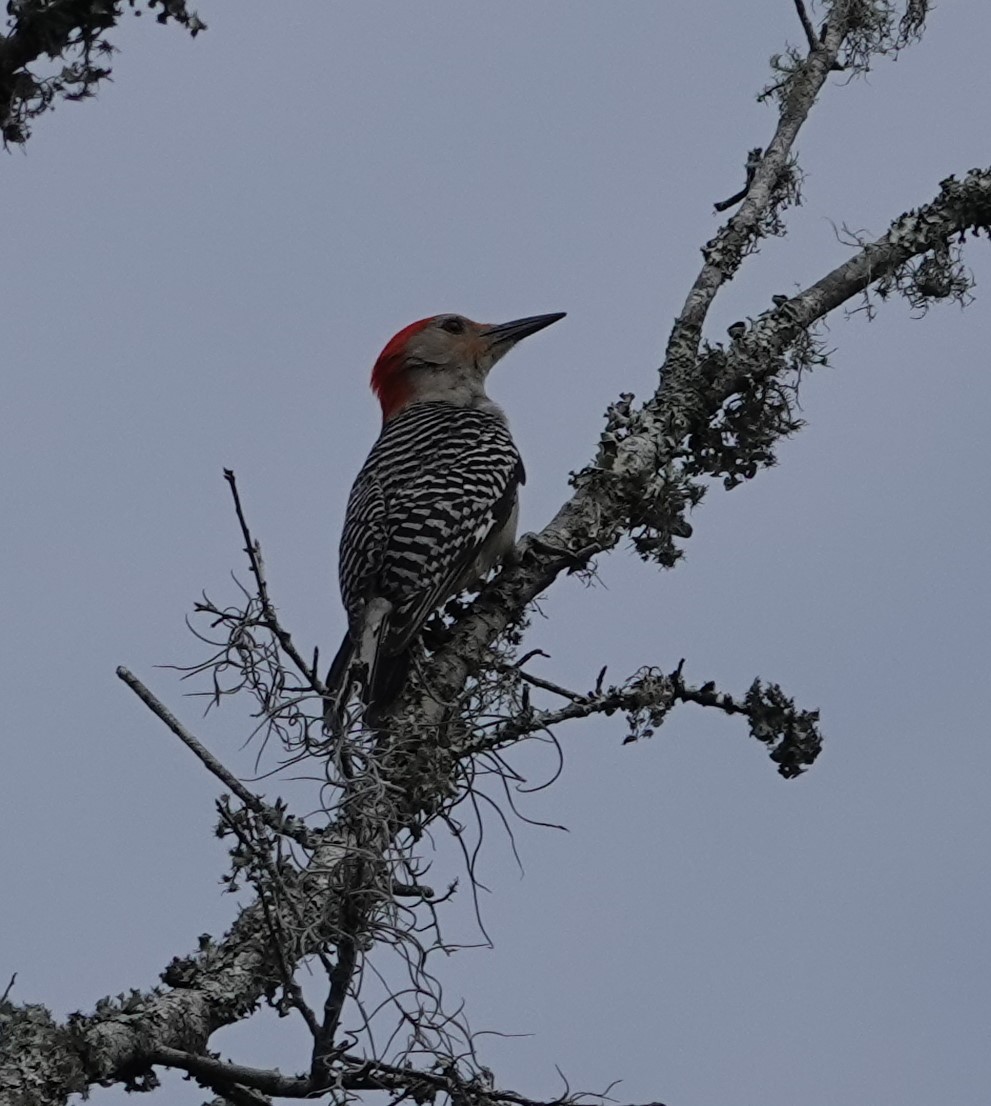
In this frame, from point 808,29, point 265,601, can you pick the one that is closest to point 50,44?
point 265,601

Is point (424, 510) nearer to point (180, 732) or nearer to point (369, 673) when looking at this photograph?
point (369, 673)

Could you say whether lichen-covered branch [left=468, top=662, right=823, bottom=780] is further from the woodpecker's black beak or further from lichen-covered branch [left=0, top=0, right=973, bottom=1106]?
the woodpecker's black beak

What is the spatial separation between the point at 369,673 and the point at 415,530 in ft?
3.61

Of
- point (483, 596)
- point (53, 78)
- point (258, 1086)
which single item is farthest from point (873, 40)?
point (258, 1086)

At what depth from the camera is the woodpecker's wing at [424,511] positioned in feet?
17.8

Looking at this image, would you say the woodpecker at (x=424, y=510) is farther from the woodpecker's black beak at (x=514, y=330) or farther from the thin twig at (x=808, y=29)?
the thin twig at (x=808, y=29)

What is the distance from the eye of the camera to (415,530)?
571 cm

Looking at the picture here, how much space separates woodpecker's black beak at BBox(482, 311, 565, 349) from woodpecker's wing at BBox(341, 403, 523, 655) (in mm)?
809

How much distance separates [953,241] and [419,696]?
2.47 metres

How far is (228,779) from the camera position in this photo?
11.3ft

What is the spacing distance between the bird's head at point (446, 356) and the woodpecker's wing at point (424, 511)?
688 mm

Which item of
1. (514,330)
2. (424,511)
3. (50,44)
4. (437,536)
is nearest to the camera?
(50,44)

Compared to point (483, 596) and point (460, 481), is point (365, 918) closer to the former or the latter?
point (483, 596)

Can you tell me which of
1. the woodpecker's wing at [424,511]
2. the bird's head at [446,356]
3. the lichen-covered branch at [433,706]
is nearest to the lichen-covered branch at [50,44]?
the lichen-covered branch at [433,706]
